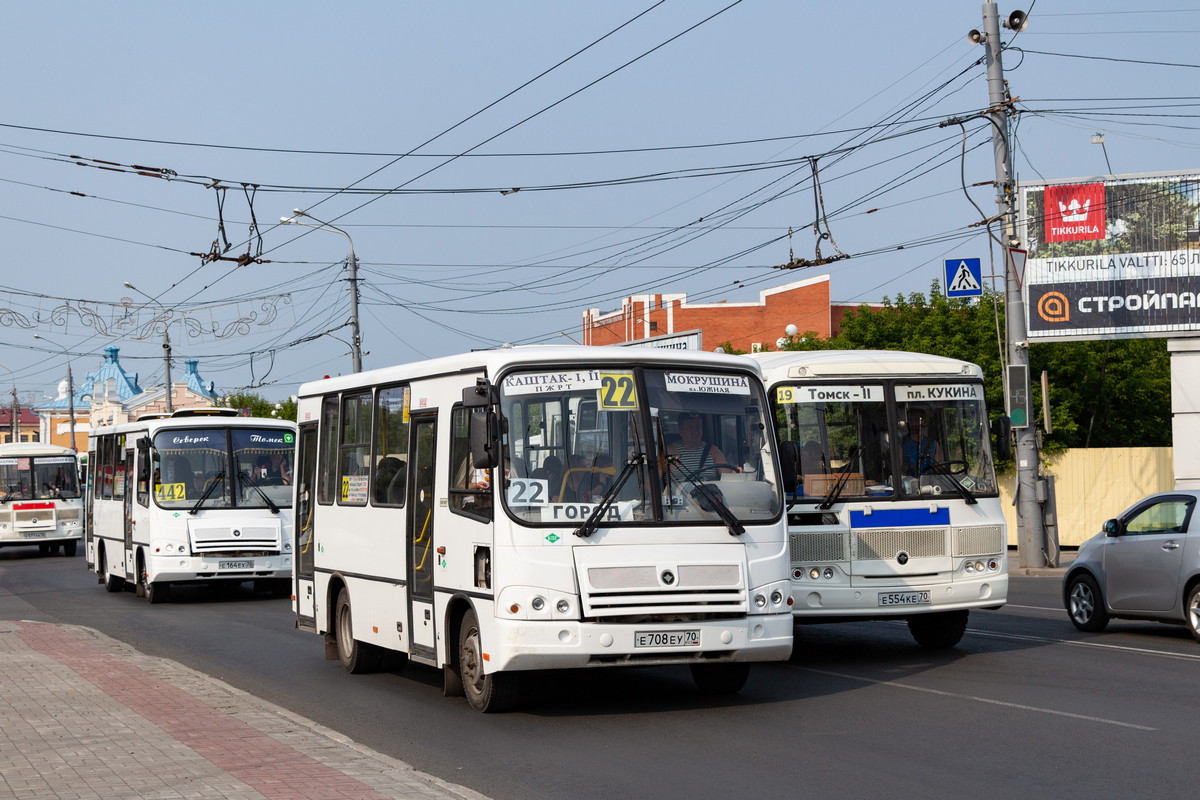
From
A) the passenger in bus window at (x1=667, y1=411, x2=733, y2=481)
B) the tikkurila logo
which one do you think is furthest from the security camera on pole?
the passenger in bus window at (x1=667, y1=411, x2=733, y2=481)

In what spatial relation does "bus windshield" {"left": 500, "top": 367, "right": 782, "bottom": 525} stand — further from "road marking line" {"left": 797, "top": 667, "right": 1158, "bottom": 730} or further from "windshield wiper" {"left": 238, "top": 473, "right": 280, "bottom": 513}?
"windshield wiper" {"left": 238, "top": 473, "right": 280, "bottom": 513}

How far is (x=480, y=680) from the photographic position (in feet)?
35.5

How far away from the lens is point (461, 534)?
1091 centimetres

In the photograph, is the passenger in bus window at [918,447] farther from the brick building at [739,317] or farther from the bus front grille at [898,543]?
the brick building at [739,317]

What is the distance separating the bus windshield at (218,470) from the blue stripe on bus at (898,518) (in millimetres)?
12147

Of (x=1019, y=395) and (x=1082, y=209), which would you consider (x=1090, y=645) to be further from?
(x=1082, y=209)

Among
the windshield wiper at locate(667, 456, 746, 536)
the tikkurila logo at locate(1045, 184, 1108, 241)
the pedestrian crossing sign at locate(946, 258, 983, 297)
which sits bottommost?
the windshield wiper at locate(667, 456, 746, 536)

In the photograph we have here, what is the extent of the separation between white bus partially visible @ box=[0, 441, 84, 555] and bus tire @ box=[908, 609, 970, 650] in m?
30.1

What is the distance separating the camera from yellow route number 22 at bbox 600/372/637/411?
10602mm

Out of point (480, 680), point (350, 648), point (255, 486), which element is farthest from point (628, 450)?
point (255, 486)

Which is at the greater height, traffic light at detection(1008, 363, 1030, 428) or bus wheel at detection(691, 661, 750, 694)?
traffic light at detection(1008, 363, 1030, 428)

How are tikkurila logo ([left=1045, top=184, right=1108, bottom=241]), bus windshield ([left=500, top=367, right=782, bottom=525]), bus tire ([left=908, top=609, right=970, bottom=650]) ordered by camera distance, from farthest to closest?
tikkurila logo ([left=1045, top=184, right=1108, bottom=241]), bus tire ([left=908, top=609, right=970, bottom=650]), bus windshield ([left=500, top=367, right=782, bottom=525])

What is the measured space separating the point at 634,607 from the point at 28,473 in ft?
110

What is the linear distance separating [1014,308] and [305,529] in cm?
1563
